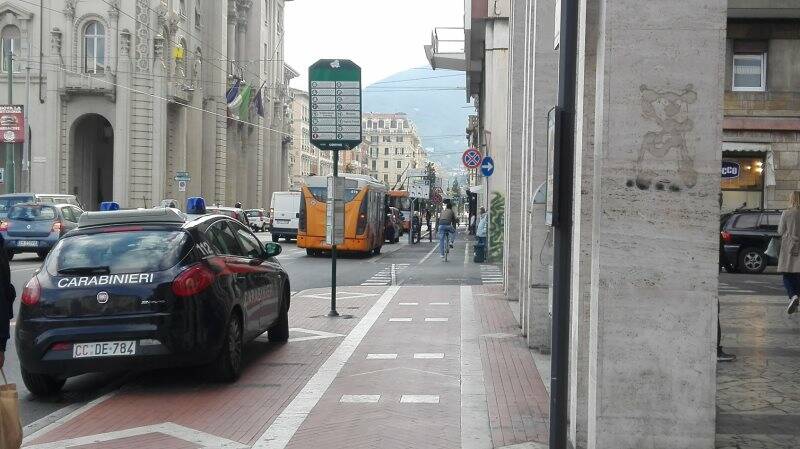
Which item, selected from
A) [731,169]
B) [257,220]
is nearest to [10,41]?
[257,220]

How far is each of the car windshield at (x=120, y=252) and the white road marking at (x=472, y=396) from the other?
9.46ft

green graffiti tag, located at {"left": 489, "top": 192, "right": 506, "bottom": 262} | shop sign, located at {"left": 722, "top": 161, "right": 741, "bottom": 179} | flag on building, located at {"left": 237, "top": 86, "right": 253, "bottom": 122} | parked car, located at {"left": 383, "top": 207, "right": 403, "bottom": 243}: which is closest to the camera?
green graffiti tag, located at {"left": 489, "top": 192, "right": 506, "bottom": 262}

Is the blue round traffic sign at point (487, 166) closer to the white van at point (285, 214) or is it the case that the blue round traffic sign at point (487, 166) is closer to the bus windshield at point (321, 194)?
the bus windshield at point (321, 194)

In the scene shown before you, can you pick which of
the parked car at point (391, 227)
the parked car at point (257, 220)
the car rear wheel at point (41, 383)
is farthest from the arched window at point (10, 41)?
the car rear wheel at point (41, 383)

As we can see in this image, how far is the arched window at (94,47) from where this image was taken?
160ft

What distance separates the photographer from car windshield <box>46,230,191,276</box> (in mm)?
8109

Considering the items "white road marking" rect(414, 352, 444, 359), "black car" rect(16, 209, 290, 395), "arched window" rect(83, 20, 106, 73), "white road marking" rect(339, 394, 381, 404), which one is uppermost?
"arched window" rect(83, 20, 106, 73)

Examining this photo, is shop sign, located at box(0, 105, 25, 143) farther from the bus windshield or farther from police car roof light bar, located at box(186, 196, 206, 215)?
police car roof light bar, located at box(186, 196, 206, 215)

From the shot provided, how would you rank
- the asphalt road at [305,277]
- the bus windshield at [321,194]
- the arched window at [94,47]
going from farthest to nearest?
1. the arched window at [94,47]
2. the bus windshield at [321,194]
3. the asphalt road at [305,277]

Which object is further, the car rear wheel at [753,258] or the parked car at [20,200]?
the parked car at [20,200]

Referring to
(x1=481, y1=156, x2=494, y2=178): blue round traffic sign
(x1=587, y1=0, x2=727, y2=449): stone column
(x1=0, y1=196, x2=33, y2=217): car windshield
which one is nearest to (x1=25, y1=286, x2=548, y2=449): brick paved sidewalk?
(x1=587, y1=0, x2=727, y2=449): stone column

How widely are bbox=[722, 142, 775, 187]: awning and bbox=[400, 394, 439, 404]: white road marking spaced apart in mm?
22898

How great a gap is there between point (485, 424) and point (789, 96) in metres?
24.3

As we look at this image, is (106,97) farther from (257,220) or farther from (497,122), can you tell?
(497,122)
